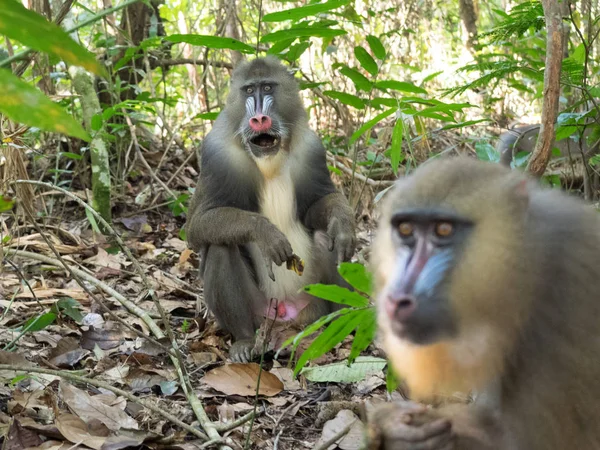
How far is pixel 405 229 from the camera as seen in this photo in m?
2.23

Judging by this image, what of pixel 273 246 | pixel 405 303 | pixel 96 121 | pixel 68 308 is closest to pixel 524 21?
pixel 273 246

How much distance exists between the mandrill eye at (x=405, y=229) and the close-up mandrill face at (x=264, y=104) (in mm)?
2843

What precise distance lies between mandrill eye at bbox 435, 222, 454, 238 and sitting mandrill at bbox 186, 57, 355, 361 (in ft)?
8.56

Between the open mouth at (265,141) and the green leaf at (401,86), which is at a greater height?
the green leaf at (401,86)

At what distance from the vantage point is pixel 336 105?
791 cm

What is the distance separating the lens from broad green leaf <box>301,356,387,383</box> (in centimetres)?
349

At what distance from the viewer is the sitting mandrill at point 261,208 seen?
16.2 ft

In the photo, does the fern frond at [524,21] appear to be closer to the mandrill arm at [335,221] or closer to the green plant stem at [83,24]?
the mandrill arm at [335,221]

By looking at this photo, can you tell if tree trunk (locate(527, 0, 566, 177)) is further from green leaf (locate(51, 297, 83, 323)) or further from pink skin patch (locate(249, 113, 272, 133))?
green leaf (locate(51, 297, 83, 323))

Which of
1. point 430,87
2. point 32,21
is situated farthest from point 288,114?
point 430,87

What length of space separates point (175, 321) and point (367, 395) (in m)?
1.71

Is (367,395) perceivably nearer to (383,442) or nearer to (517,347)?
(383,442)

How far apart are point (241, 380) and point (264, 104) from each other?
80.8 inches

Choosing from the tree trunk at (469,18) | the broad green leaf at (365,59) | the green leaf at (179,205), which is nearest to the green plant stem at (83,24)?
the broad green leaf at (365,59)
